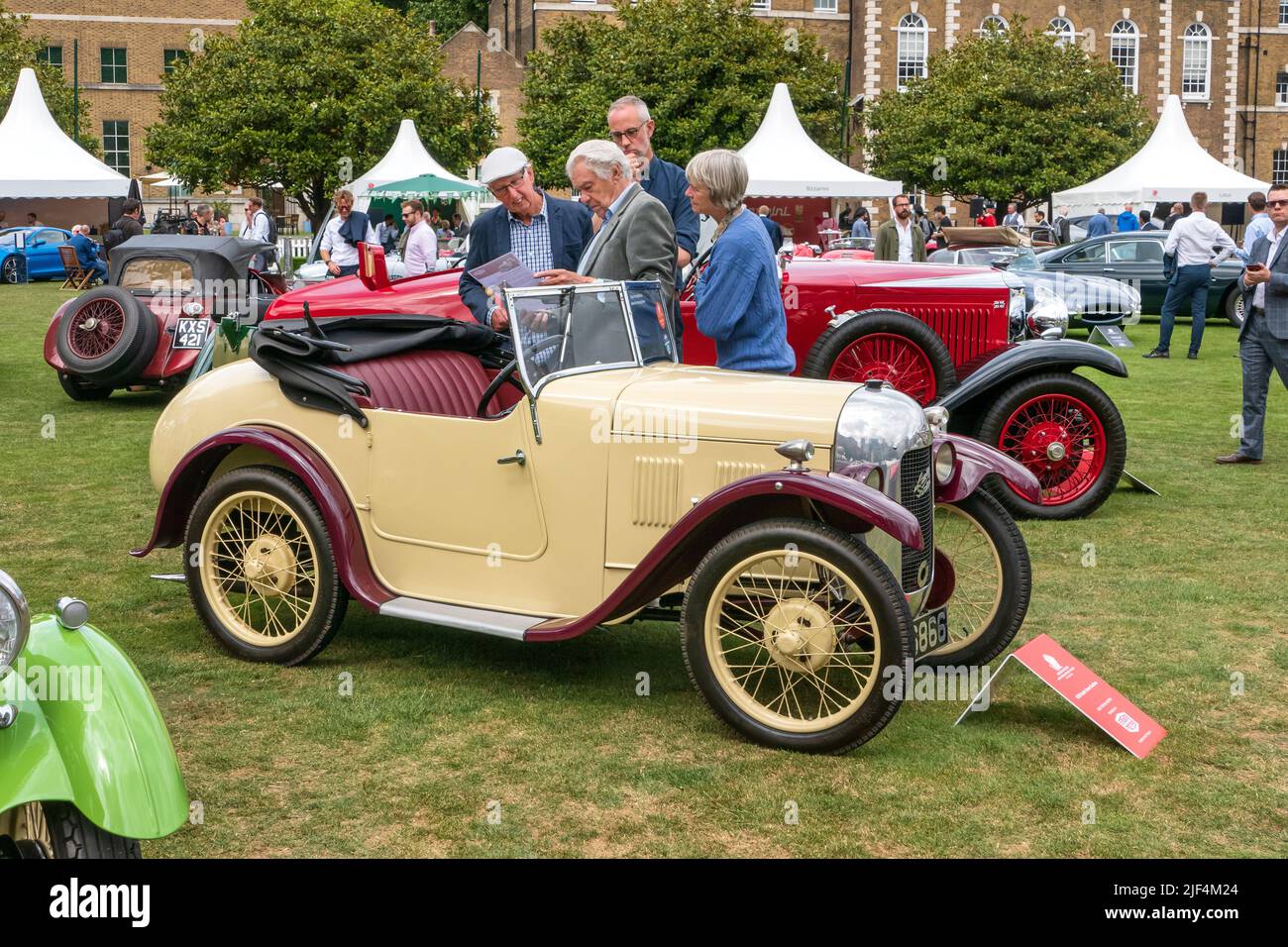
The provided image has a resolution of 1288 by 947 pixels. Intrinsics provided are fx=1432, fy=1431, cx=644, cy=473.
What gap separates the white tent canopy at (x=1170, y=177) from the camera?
28.9 meters

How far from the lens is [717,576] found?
4.56 meters

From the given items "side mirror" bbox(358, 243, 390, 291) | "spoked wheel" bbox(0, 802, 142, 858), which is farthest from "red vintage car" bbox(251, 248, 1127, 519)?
"spoked wheel" bbox(0, 802, 142, 858)

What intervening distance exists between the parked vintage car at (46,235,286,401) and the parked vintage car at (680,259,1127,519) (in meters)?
5.56

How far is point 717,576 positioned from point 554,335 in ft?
3.86

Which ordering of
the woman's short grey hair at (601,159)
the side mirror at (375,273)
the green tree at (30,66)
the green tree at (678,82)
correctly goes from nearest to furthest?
the woman's short grey hair at (601,159), the side mirror at (375,273), the green tree at (678,82), the green tree at (30,66)

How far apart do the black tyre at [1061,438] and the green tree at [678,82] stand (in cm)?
3333

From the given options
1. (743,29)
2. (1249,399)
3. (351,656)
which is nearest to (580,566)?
(351,656)

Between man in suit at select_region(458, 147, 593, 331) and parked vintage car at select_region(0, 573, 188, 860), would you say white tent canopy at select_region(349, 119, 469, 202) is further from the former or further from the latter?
parked vintage car at select_region(0, 573, 188, 860)

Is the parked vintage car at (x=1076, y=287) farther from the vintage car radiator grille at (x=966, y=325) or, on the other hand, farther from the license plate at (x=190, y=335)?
the license plate at (x=190, y=335)

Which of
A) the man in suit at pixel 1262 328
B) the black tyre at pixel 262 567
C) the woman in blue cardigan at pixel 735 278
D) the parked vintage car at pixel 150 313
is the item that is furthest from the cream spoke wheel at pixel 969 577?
the parked vintage car at pixel 150 313

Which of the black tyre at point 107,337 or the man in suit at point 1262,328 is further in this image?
the black tyre at point 107,337

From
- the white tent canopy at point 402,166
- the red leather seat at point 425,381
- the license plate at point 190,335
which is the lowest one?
the red leather seat at point 425,381

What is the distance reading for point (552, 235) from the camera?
6676 mm
